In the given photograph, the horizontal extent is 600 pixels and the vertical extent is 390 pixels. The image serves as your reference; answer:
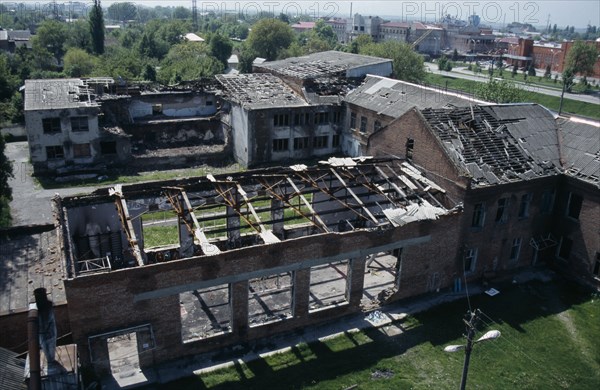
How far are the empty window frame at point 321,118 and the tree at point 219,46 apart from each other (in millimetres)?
61581

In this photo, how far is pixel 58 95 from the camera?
1699 inches

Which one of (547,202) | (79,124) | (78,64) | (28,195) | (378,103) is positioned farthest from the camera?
(78,64)

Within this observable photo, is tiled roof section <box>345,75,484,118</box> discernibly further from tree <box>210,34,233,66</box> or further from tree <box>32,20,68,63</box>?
tree <box>32,20,68,63</box>

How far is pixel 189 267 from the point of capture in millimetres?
18734

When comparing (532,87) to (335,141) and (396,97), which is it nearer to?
(335,141)

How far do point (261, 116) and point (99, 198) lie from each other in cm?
2281

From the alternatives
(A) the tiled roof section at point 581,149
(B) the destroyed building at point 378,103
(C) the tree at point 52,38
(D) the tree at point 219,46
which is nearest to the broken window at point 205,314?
(B) the destroyed building at point 378,103

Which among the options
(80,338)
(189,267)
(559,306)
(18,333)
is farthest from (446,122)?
(18,333)

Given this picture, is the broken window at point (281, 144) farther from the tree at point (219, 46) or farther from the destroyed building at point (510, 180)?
the tree at point (219, 46)

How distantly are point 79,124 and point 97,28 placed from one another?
2545 inches

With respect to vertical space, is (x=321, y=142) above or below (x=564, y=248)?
above

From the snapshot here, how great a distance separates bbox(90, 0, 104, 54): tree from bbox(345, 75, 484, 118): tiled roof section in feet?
231

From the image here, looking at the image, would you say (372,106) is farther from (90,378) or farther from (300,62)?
(90,378)

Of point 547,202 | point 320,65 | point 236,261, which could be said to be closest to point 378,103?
point 320,65
